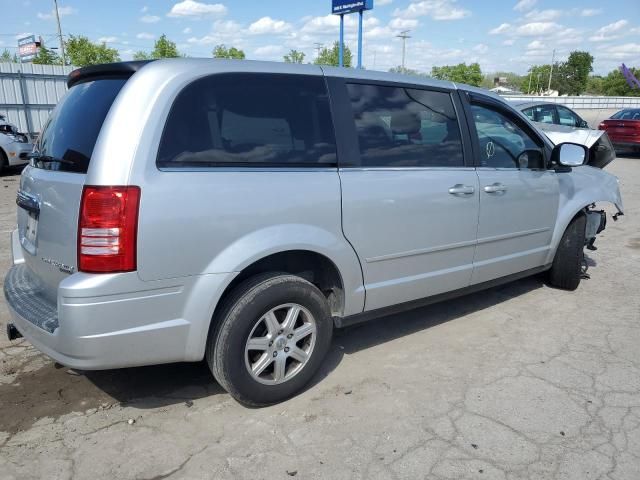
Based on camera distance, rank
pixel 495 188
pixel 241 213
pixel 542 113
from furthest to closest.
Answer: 1. pixel 542 113
2. pixel 495 188
3. pixel 241 213

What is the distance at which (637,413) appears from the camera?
2996 mm

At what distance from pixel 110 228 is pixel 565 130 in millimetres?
11075

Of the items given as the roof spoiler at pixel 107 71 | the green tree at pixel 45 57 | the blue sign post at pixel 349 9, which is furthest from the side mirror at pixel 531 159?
the green tree at pixel 45 57

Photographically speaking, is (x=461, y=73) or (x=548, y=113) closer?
(x=548, y=113)

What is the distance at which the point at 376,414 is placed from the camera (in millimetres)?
2967

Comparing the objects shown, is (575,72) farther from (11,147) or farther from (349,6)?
(11,147)

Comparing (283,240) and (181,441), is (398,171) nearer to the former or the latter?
(283,240)

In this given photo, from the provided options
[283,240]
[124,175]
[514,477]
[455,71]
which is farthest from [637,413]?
[455,71]

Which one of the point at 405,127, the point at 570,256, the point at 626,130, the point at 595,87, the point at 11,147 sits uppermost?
the point at 595,87

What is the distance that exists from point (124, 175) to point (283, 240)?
872 mm

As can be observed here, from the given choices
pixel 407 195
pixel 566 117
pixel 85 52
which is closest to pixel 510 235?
pixel 407 195

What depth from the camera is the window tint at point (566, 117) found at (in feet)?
43.9

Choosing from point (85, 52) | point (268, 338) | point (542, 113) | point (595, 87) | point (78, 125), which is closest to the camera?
point (78, 125)

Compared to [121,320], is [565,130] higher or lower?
higher
